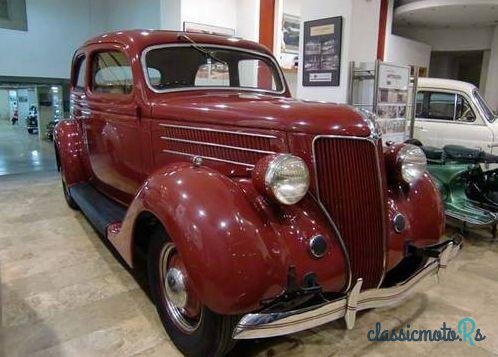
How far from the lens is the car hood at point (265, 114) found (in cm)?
180

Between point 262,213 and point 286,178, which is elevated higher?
point 286,178

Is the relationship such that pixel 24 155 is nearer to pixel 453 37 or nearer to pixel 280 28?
pixel 280 28

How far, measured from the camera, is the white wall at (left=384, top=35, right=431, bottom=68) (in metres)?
8.27

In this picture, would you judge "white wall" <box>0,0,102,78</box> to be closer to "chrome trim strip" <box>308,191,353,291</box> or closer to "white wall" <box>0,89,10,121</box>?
"chrome trim strip" <box>308,191,353,291</box>

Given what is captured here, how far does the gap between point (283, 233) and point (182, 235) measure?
42 cm

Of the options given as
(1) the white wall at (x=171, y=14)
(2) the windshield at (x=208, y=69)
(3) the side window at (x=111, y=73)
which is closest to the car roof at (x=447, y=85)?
(2) the windshield at (x=208, y=69)

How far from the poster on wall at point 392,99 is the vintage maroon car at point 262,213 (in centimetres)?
243

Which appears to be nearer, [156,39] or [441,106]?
[156,39]

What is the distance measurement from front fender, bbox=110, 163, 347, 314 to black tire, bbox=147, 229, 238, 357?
0.62ft

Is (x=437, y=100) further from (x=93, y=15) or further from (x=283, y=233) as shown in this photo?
(x=93, y=15)

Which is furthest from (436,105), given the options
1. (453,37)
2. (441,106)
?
(453,37)

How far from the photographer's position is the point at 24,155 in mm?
7875

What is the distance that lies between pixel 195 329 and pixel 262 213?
64cm

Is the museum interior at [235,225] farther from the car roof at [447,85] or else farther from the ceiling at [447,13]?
the ceiling at [447,13]
